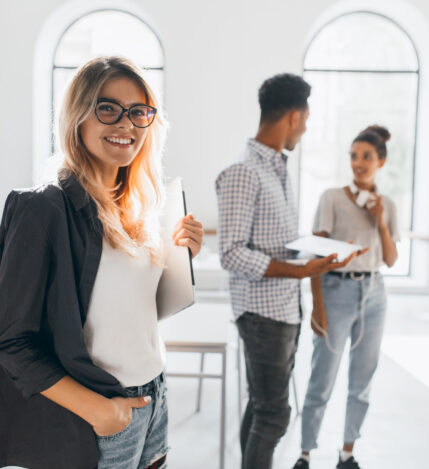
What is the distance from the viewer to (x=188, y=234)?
1099 millimetres

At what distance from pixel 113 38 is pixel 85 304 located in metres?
5.40

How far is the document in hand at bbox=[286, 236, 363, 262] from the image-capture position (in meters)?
1.64

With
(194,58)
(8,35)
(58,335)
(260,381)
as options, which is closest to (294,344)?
(260,381)

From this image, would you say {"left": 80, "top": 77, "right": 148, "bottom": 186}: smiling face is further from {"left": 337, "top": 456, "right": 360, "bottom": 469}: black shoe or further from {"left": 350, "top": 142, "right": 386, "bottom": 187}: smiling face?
{"left": 337, "top": 456, "right": 360, "bottom": 469}: black shoe

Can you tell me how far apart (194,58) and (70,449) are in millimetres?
4880

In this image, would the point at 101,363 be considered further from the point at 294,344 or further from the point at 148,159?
the point at 294,344

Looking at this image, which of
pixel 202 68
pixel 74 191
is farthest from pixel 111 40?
pixel 74 191

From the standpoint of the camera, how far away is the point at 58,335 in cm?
83

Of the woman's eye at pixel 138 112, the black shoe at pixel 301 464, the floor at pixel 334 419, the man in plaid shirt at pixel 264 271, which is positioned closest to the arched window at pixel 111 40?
the floor at pixel 334 419

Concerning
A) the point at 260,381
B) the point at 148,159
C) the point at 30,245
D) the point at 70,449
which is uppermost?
the point at 148,159

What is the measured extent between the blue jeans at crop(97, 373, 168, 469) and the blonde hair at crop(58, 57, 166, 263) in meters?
0.27

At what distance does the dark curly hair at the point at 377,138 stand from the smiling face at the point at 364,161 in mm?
17

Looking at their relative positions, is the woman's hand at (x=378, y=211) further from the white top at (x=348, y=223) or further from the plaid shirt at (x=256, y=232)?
the plaid shirt at (x=256, y=232)

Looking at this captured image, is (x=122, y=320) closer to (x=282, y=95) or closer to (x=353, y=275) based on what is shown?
(x=282, y=95)
